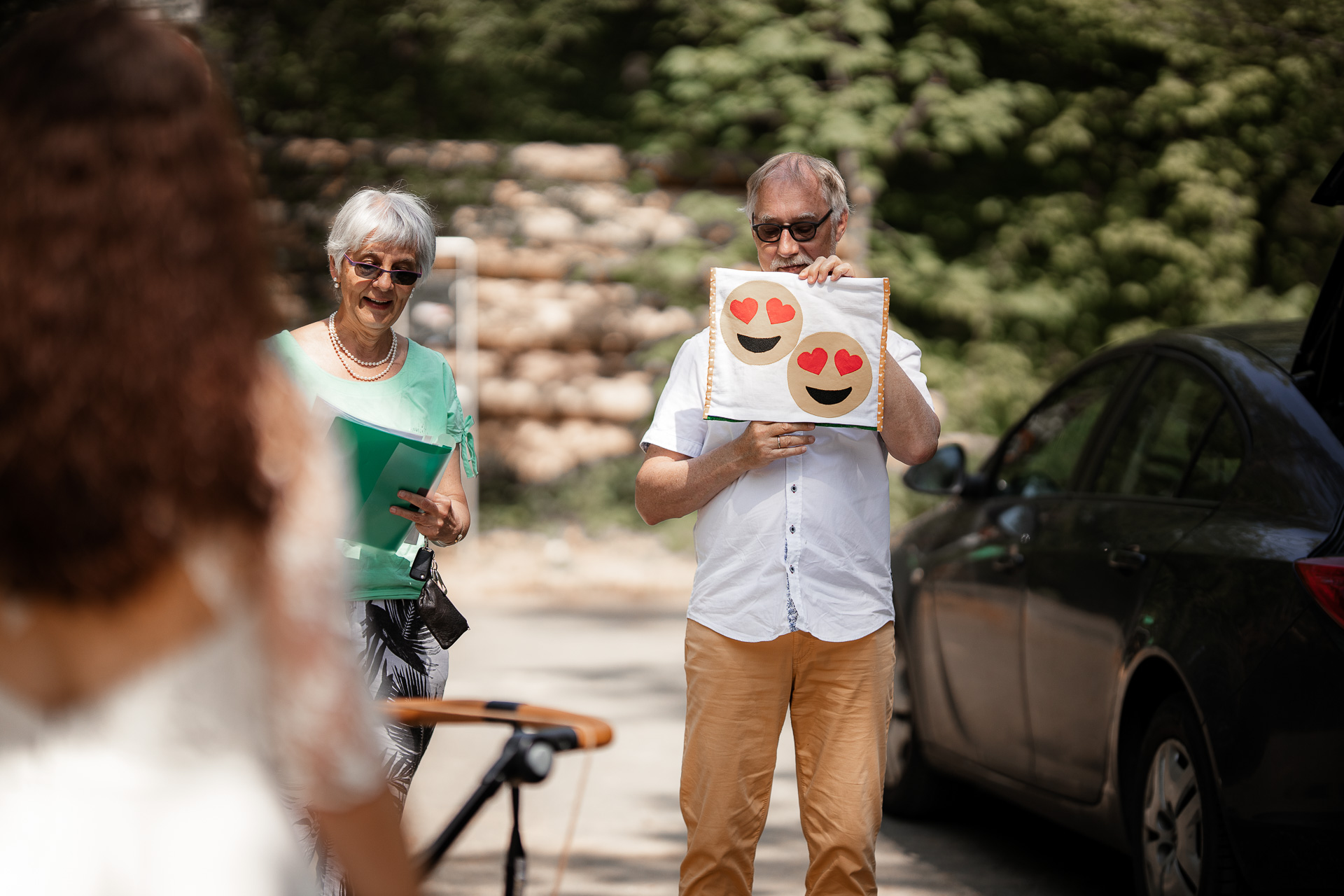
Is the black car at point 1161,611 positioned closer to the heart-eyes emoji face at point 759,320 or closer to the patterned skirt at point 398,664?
the heart-eyes emoji face at point 759,320

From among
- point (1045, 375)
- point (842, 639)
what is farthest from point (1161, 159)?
point (842, 639)

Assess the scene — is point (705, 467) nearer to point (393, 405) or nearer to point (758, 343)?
point (758, 343)

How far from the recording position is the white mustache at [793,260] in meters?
3.38

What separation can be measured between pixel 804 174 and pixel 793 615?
3.25 feet

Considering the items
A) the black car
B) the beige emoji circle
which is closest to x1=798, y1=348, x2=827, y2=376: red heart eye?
the beige emoji circle

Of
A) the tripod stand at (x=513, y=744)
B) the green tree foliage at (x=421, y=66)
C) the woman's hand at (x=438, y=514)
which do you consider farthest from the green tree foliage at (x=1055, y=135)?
the tripod stand at (x=513, y=744)

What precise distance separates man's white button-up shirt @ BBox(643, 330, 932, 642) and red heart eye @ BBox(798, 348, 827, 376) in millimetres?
133

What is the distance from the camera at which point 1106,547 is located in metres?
4.45

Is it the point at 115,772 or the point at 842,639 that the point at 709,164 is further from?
the point at 115,772

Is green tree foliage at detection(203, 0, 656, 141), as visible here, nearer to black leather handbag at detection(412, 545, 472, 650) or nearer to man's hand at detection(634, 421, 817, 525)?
black leather handbag at detection(412, 545, 472, 650)

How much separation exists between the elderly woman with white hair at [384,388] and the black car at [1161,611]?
1905 mm

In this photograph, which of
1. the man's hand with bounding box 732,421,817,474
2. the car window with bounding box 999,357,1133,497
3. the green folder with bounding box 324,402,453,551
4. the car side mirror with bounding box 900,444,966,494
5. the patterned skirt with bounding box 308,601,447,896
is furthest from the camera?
the car side mirror with bounding box 900,444,966,494

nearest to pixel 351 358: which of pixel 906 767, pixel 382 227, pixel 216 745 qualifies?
pixel 382 227

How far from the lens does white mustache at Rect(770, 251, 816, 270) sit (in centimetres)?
338
